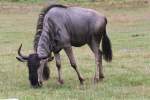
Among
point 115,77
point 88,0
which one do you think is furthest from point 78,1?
point 115,77

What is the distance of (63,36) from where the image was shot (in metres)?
15.2

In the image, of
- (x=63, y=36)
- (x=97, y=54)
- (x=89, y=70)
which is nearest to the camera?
(x=63, y=36)

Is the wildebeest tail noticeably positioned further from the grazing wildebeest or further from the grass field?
the grass field

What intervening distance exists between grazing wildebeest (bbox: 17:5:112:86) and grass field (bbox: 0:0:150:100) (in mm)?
504

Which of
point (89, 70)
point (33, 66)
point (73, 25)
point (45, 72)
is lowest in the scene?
point (89, 70)

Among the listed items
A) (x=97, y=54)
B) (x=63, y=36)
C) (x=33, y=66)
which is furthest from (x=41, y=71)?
(x=97, y=54)

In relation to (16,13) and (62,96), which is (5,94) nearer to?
(62,96)

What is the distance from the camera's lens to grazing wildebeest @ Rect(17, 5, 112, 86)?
14382mm

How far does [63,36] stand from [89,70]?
3.14m

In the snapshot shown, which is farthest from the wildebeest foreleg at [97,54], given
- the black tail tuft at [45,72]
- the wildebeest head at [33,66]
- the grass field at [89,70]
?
the wildebeest head at [33,66]

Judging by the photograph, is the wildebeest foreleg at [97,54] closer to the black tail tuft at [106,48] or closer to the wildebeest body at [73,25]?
the wildebeest body at [73,25]

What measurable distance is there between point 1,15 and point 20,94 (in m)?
33.0

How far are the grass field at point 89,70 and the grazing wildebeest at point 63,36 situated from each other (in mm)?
504

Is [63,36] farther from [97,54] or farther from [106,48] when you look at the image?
[106,48]
